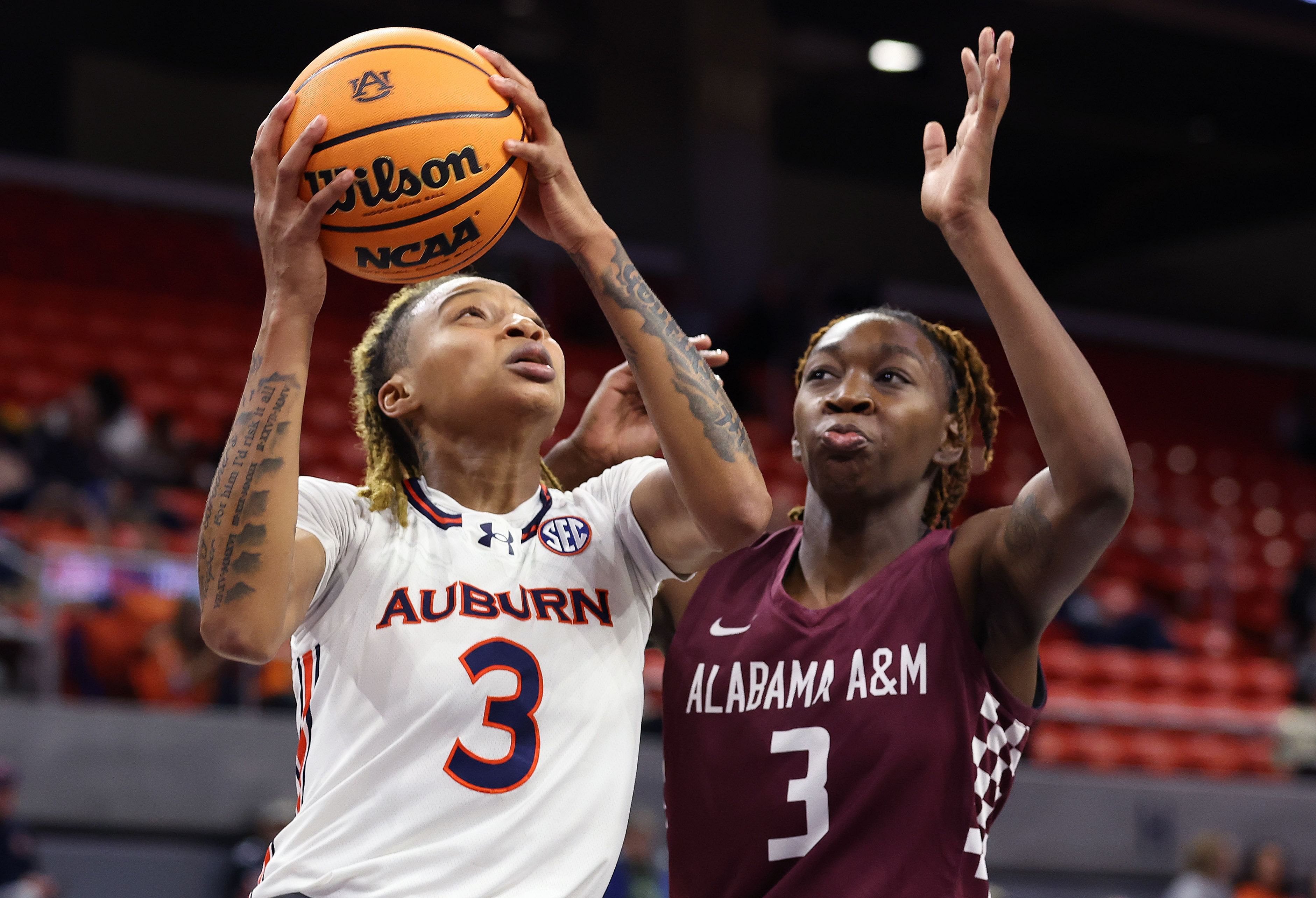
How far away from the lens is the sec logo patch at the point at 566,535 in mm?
2568

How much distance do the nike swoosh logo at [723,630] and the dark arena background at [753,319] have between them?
434cm

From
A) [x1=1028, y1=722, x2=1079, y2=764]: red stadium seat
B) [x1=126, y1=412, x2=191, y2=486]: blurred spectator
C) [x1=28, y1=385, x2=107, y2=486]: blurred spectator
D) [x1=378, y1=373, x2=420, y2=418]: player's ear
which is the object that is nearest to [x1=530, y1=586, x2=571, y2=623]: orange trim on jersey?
[x1=378, y1=373, x2=420, y2=418]: player's ear

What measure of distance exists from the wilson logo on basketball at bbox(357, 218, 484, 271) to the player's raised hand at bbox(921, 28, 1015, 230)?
2.59 ft

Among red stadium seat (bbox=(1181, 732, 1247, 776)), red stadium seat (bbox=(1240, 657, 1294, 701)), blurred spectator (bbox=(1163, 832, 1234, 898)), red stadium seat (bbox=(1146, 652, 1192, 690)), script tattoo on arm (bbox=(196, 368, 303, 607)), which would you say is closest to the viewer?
script tattoo on arm (bbox=(196, 368, 303, 607))

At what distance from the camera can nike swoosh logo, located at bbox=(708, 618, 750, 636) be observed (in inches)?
113

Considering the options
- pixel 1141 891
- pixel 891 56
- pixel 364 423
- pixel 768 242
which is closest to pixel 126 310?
pixel 768 242

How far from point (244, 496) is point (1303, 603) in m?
11.2

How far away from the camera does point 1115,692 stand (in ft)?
32.4

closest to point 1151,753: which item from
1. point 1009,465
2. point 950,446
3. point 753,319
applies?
point 1009,465

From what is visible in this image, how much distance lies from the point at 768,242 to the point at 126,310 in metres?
6.40

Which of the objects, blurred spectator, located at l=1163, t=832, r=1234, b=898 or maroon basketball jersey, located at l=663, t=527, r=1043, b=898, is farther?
blurred spectator, located at l=1163, t=832, r=1234, b=898

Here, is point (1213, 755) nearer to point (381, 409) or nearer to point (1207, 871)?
point (1207, 871)

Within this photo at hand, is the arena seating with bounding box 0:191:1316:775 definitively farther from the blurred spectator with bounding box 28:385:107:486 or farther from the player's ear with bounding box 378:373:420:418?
the player's ear with bounding box 378:373:420:418

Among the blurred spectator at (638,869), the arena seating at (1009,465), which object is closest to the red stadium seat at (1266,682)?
the arena seating at (1009,465)
